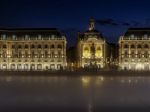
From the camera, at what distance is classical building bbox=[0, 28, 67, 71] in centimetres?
13300

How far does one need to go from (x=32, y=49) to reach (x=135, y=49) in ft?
100

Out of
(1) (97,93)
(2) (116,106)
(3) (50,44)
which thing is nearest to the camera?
(2) (116,106)

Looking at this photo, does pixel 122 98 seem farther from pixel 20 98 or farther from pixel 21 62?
pixel 21 62

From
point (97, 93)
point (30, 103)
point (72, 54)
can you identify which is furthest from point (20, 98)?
point (72, 54)

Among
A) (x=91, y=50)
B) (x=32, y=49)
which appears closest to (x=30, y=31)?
(x=32, y=49)

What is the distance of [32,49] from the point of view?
134625 millimetres

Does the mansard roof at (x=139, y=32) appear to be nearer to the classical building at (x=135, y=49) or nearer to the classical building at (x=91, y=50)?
the classical building at (x=135, y=49)

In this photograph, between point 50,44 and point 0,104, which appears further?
point 50,44

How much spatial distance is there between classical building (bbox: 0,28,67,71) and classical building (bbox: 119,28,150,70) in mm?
17283

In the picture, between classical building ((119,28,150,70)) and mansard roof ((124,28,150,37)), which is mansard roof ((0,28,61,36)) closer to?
classical building ((119,28,150,70))

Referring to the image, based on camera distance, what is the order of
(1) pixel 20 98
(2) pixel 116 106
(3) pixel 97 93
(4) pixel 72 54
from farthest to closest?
(4) pixel 72 54 → (3) pixel 97 93 → (1) pixel 20 98 → (2) pixel 116 106

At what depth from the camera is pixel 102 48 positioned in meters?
136

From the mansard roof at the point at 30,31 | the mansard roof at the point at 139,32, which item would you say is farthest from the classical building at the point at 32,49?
the mansard roof at the point at 139,32

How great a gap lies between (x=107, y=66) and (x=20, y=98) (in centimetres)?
10426
